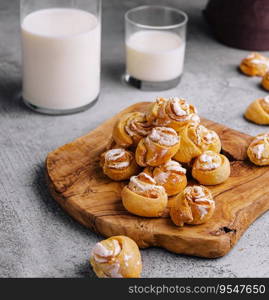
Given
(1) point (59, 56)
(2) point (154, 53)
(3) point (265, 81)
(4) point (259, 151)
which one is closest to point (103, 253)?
(4) point (259, 151)

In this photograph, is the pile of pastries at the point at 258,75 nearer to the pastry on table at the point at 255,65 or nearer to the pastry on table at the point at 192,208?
the pastry on table at the point at 255,65

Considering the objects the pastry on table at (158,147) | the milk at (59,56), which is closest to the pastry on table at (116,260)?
the pastry on table at (158,147)

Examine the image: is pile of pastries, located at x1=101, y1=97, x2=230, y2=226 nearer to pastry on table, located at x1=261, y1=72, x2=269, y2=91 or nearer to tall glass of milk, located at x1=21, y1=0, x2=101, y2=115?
tall glass of milk, located at x1=21, y1=0, x2=101, y2=115

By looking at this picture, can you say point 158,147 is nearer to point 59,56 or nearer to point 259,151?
point 259,151

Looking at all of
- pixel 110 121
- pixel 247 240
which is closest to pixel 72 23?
pixel 110 121

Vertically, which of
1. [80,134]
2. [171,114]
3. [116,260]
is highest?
[171,114]

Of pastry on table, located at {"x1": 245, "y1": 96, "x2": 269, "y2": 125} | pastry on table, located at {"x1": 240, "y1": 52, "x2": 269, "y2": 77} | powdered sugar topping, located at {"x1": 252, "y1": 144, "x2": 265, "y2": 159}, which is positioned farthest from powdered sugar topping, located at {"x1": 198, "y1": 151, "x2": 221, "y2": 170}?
pastry on table, located at {"x1": 240, "y1": 52, "x2": 269, "y2": 77}
